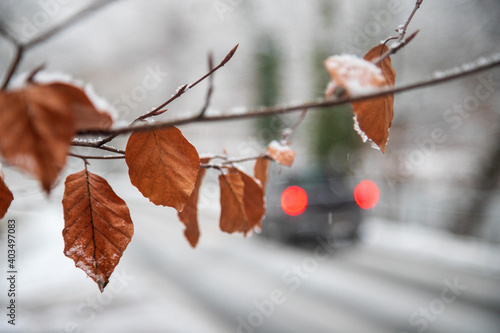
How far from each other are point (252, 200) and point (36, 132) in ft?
1.24

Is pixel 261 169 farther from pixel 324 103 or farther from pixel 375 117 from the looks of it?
A: pixel 324 103

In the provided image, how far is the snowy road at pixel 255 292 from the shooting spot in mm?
2881

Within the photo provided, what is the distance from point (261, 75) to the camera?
10.7 meters

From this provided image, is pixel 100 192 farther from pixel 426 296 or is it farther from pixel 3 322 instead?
pixel 426 296

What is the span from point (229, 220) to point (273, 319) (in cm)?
298

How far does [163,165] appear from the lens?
1.22 feet

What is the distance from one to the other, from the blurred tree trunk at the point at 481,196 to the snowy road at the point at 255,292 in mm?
1820

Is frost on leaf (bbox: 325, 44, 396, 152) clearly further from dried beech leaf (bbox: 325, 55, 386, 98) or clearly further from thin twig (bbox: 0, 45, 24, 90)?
thin twig (bbox: 0, 45, 24, 90)

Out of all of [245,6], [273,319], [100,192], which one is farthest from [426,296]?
[245,6]

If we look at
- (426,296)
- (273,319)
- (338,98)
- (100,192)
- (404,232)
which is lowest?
(273,319)

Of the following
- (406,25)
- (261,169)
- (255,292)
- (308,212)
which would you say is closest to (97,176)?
(261,169)

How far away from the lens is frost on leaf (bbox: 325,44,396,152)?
24 cm

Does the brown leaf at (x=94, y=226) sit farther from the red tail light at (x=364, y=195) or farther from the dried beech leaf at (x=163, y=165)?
the red tail light at (x=364, y=195)

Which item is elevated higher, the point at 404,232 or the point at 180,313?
the point at 404,232
